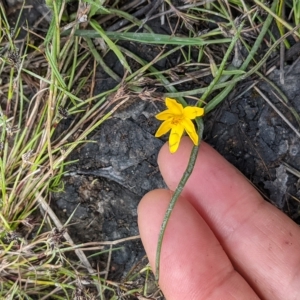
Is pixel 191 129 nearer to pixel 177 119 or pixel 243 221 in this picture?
pixel 177 119

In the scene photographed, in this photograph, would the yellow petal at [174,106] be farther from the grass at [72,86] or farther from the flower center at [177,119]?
the grass at [72,86]

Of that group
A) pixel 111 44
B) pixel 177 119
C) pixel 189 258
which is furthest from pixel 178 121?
pixel 189 258

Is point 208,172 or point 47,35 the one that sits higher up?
point 47,35

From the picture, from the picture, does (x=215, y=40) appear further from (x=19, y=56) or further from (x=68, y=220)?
(x=68, y=220)

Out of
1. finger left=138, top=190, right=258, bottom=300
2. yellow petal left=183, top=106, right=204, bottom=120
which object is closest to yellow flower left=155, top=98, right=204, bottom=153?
yellow petal left=183, top=106, right=204, bottom=120

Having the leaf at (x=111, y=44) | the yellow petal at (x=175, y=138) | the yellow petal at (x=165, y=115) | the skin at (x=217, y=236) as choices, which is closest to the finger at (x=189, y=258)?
the skin at (x=217, y=236)

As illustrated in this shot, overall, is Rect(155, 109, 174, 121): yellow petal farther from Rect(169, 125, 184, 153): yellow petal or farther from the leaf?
the leaf

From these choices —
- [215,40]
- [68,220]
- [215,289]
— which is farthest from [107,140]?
[215,289]
